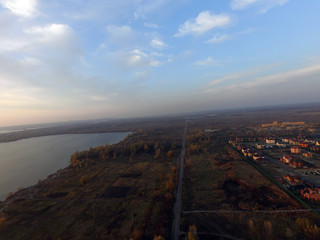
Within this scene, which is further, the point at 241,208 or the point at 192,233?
the point at 241,208

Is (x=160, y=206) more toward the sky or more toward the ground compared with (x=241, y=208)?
more toward the sky

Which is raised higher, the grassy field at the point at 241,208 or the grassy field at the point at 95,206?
the grassy field at the point at 95,206

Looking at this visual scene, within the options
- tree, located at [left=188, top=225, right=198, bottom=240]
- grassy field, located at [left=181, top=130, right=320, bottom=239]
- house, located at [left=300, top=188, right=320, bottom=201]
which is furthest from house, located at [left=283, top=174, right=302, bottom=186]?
tree, located at [left=188, top=225, right=198, bottom=240]

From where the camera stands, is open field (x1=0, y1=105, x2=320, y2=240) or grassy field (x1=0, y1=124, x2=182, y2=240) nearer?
open field (x1=0, y1=105, x2=320, y2=240)

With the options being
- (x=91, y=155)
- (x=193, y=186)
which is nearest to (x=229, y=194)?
(x=193, y=186)

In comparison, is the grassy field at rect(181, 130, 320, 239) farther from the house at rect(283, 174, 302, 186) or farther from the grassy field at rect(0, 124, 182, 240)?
the grassy field at rect(0, 124, 182, 240)

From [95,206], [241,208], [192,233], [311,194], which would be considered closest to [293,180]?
[311,194]

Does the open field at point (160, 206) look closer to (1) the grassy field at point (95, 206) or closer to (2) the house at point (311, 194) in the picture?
(1) the grassy field at point (95, 206)

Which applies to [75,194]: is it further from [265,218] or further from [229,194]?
[265,218]

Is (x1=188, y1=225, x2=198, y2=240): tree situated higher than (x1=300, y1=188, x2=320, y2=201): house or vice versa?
(x1=188, y1=225, x2=198, y2=240): tree

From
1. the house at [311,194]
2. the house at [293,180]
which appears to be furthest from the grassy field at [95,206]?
the house at [293,180]

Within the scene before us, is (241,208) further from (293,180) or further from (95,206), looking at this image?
(95,206)
